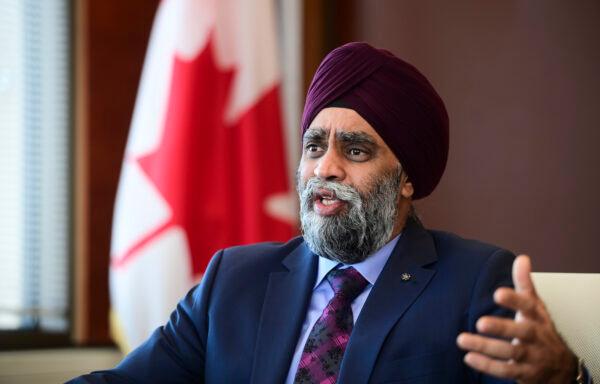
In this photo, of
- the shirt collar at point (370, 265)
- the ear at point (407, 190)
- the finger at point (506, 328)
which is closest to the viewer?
the finger at point (506, 328)

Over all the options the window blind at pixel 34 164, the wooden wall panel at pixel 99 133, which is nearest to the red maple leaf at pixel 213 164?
the wooden wall panel at pixel 99 133

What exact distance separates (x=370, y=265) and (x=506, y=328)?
61cm

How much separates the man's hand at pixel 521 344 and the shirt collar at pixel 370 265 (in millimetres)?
528

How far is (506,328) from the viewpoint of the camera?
1271 millimetres

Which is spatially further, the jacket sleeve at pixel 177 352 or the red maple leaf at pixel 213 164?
the red maple leaf at pixel 213 164

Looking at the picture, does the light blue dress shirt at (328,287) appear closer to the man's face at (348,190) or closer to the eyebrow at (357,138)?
the man's face at (348,190)

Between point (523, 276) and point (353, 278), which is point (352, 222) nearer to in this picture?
point (353, 278)

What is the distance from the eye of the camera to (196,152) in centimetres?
294

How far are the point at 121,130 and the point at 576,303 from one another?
7.50ft

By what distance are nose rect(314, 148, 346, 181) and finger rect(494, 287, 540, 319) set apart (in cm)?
63

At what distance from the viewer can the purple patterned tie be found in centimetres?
167

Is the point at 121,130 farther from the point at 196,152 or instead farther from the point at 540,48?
the point at 540,48

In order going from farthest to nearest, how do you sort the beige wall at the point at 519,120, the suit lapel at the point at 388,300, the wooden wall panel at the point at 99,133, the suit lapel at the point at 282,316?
the wooden wall panel at the point at 99,133 → the beige wall at the point at 519,120 → the suit lapel at the point at 282,316 → the suit lapel at the point at 388,300

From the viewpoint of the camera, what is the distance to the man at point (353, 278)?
1643mm
